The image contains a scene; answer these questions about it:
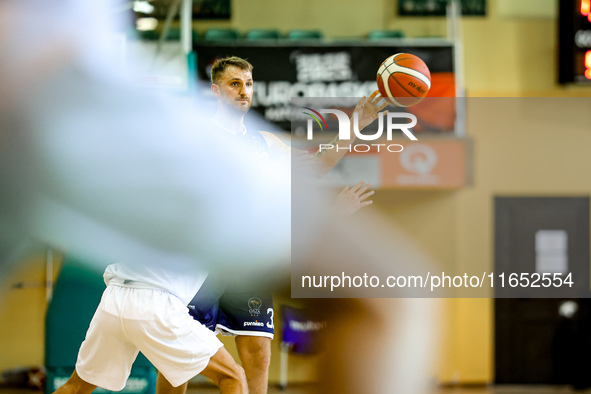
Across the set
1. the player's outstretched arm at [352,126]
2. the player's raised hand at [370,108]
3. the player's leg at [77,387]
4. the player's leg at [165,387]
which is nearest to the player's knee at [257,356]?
the player's leg at [165,387]

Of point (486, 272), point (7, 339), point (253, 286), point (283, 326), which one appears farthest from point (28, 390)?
point (486, 272)

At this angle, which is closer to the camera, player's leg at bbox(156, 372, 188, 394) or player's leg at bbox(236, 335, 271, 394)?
player's leg at bbox(156, 372, 188, 394)

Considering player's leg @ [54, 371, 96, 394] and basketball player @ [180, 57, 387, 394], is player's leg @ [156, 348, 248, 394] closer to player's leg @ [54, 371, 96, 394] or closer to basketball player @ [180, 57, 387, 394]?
basketball player @ [180, 57, 387, 394]

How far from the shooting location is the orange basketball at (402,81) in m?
2.91

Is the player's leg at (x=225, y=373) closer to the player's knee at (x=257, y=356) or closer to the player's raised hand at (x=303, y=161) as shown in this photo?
the player's knee at (x=257, y=356)

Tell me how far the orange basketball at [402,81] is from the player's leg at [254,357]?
4.60ft

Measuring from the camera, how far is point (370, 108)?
9.66ft

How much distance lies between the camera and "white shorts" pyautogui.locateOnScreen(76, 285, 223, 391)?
8.68ft

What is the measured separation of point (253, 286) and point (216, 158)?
731 millimetres

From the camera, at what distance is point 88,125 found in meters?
2.67

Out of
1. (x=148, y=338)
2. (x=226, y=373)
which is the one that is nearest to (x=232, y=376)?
(x=226, y=373)

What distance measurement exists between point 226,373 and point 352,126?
50.1 inches

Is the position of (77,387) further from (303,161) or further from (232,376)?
(303,161)

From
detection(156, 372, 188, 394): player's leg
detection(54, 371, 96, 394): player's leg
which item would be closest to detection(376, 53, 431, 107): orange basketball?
detection(156, 372, 188, 394): player's leg
